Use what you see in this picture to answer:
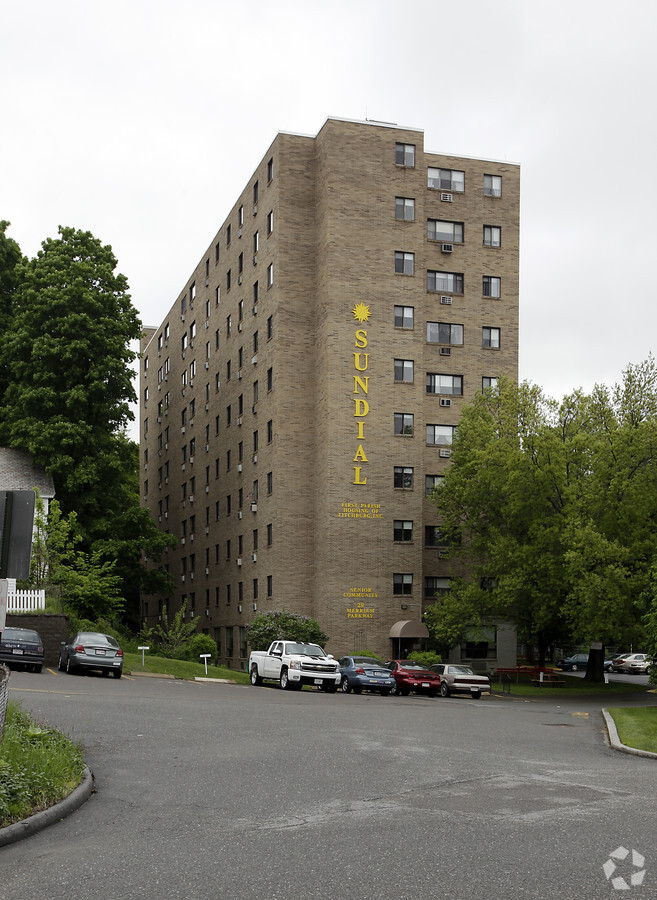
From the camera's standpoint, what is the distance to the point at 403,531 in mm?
49656

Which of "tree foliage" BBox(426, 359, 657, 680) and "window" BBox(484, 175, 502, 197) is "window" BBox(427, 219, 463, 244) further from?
"tree foliage" BBox(426, 359, 657, 680)

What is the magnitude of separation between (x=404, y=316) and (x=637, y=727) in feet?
105

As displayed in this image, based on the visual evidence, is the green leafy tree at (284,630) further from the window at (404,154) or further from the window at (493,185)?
the window at (493,185)

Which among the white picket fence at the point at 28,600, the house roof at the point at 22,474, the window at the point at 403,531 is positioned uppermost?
the house roof at the point at 22,474

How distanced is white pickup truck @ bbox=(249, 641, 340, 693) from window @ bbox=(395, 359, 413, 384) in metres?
18.9

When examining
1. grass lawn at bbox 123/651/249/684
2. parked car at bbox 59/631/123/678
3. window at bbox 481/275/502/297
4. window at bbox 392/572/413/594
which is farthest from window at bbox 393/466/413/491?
parked car at bbox 59/631/123/678

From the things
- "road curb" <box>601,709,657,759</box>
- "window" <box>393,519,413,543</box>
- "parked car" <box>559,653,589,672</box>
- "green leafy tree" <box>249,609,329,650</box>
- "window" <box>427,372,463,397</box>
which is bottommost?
"parked car" <box>559,653,589,672</box>

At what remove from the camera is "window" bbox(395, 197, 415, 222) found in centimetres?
5166

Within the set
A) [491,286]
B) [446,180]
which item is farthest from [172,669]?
[446,180]

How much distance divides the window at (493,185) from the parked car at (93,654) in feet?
114

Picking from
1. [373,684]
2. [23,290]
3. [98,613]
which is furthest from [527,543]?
[23,290]

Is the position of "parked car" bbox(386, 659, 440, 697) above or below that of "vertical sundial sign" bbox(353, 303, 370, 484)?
below

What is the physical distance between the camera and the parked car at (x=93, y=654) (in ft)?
103

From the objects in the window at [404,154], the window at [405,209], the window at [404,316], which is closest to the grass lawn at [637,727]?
the window at [404,316]
